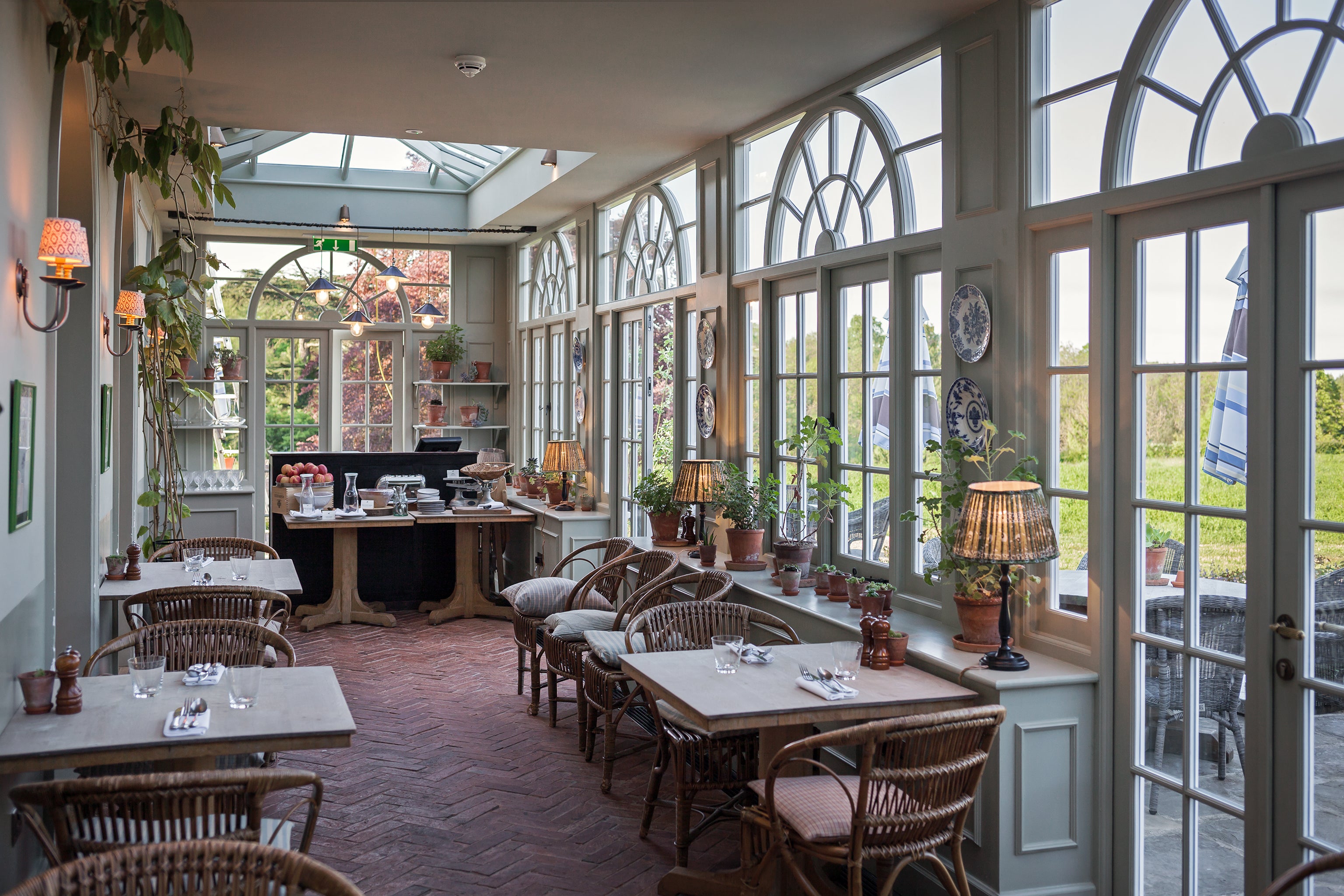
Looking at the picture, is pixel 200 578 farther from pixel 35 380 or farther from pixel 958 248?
pixel 958 248

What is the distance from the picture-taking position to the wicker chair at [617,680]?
5227 mm

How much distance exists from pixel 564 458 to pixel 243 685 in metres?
5.49

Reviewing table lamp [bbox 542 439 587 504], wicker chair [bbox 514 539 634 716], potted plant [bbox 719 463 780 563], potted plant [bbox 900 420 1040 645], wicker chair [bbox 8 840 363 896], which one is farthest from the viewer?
table lamp [bbox 542 439 587 504]

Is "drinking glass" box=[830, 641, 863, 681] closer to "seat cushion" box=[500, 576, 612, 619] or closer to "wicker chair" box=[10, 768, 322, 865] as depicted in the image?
"wicker chair" box=[10, 768, 322, 865]

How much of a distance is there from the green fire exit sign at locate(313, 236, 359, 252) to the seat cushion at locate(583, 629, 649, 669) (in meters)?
6.63

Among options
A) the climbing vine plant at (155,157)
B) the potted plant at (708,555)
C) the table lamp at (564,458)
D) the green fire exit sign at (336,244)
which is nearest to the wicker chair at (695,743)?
the potted plant at (708,555)

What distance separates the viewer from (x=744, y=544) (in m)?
5.97

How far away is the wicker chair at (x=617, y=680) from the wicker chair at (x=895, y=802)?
1772 millimetres

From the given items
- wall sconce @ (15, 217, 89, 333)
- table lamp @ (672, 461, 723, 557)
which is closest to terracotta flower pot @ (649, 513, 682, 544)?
table lamp @ (672, 461, 723, 557)

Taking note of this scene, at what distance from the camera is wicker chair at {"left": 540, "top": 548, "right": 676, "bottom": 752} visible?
18.8 feet

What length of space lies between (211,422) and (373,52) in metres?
7.11

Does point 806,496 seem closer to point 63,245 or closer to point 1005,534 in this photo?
point 1005,534

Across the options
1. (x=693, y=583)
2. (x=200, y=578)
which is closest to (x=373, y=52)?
(x=200, y=578)

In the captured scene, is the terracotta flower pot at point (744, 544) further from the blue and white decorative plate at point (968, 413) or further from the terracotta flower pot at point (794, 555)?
the blue and white decorative plate at point (968, 413)
